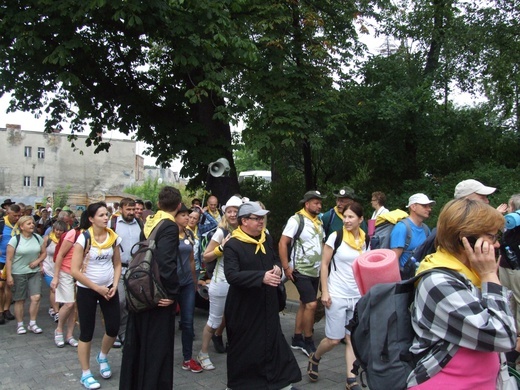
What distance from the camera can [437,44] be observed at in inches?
575

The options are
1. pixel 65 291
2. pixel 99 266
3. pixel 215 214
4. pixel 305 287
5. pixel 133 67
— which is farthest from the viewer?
pixel 133 67

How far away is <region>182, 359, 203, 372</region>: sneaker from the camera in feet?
18.0

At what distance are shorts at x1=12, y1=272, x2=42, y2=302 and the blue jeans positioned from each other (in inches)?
120

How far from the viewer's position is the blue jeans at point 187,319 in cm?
561

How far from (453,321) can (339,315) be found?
296cm

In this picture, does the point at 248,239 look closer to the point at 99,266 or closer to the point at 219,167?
the point at 99,266

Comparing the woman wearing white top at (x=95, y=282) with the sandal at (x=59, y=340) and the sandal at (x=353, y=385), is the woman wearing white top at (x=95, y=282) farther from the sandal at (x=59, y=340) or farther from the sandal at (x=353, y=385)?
the sandal at (x=353, y=385)

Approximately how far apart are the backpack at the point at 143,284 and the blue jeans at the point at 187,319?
1.66 metres

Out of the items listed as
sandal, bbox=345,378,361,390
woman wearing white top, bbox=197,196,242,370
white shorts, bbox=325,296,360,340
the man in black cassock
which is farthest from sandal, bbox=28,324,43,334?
sandal, bbox=345,378,361,390

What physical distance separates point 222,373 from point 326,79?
872cm

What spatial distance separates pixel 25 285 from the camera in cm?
742

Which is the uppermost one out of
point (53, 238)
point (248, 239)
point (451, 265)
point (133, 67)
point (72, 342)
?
point (133, 67)

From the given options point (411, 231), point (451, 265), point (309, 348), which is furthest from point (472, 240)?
point (309, 348)

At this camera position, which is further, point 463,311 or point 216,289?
point 216,289
